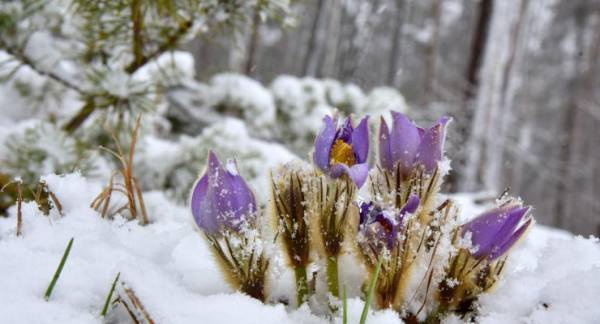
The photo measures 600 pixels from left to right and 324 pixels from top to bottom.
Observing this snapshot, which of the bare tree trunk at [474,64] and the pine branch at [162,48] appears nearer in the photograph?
the pine branch at [162,48]

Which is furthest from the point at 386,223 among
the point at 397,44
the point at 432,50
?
the point at 432,50

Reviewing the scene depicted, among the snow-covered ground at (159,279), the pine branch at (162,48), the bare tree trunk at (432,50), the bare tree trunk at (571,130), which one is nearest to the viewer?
the snow-covered ground at (159,279)

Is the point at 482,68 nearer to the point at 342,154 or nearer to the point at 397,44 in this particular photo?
the point at 397,44

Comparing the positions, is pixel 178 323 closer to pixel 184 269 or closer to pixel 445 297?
pixel 184 269

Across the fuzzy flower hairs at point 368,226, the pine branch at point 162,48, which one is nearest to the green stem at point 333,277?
the fuzzy flower hairs at point 368,226

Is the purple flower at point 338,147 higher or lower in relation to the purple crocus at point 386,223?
higher

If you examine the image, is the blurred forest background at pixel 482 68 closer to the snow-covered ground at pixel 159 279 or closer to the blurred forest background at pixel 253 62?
the blurred forest background at pixel 253 62

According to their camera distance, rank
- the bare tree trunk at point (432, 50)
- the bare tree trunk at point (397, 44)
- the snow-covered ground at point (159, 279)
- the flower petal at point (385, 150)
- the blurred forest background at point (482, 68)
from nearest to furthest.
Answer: the snow-covered ground at point (159, 279)
the flower petal at point (385, 150)
the blurred forest background at point (482, 68)
the bare tree trunk at point (397, 44)
the bare tree trunk at point (432, 50)
